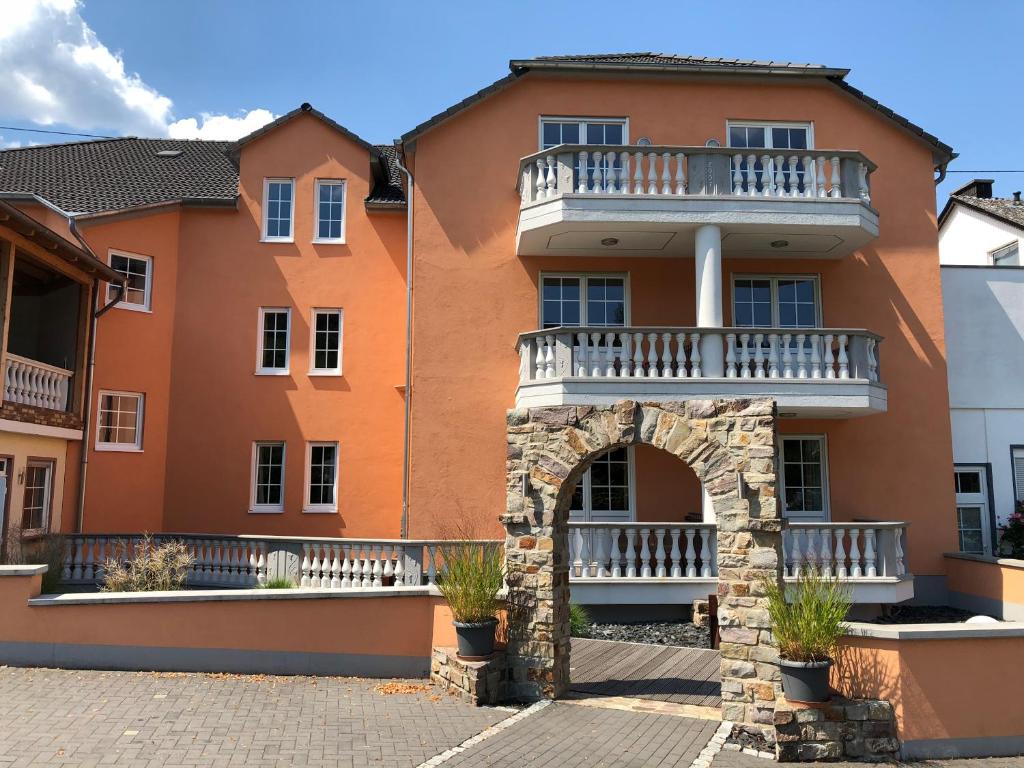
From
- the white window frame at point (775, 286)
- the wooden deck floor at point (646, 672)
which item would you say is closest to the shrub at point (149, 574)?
the wooden deck floor at point (646, 672)

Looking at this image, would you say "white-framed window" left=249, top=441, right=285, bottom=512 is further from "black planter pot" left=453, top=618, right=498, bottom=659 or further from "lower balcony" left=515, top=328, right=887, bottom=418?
"black planter pot" left=453, top=618, right=498, bottom=659

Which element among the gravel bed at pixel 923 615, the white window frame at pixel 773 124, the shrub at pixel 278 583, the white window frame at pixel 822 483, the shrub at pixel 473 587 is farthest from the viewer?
the white window frame at pixel 773 124

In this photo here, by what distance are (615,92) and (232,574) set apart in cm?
1257

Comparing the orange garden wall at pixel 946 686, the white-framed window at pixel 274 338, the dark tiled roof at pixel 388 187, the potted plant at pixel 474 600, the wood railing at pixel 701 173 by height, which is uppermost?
the dark tiled roof at pixel 388 187

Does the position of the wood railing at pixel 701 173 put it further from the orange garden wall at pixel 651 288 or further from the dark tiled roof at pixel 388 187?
the dark tiled roof at pixel 388 187

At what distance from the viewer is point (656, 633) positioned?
13.2m

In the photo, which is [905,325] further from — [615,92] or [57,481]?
[57,481]

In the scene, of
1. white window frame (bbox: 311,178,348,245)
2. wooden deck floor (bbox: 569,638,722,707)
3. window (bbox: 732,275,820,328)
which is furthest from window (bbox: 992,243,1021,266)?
white window frame (bbox: 311,178,348,245)

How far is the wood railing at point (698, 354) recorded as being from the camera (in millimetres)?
14266

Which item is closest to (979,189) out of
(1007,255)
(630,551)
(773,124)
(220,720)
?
(1007,255)

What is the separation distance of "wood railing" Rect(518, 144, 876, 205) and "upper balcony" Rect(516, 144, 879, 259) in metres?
0.02

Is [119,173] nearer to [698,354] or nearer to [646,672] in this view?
[698,354]

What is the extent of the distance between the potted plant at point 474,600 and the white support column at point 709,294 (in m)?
6.52

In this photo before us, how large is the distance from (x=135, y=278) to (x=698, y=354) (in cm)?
1273
